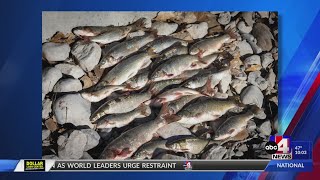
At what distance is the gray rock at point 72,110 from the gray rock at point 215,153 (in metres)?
0.62

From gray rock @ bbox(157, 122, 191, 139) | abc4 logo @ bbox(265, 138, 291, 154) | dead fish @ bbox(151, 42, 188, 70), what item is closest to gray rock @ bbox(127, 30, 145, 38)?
dead fish @ bbox(151, 42, 188, 70)

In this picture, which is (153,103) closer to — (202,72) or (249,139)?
(202,72)

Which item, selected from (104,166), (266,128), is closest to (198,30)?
(266,128)

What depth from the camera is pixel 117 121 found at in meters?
2.20

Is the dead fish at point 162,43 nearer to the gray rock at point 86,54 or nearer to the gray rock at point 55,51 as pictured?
the gray rock at point 86,54

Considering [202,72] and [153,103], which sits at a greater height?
[202,72]

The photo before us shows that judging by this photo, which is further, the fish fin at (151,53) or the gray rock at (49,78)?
the fish fin at (151,53)

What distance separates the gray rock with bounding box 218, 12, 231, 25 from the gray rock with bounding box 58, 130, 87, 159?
0.92 metres

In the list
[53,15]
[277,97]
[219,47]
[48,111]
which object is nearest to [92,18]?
[53,15]

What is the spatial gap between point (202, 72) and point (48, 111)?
2.67ft

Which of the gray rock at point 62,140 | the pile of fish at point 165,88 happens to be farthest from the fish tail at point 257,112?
the gray rock at point 62,140

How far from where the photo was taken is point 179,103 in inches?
87.7

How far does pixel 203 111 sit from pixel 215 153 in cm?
22

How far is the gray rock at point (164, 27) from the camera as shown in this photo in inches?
87.2
